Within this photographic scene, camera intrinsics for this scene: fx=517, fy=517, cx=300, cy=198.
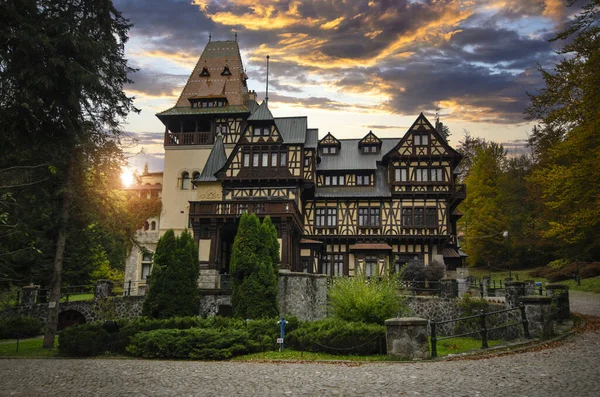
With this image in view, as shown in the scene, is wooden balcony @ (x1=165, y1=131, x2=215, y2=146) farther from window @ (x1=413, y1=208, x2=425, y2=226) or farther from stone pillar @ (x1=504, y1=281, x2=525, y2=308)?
stone pillar @ (x1=504, y1=281, x2=525, y2=308)

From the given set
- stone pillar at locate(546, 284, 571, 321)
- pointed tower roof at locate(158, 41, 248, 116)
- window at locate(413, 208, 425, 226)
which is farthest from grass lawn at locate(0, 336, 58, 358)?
window at locate(413, 208, 425, 226)

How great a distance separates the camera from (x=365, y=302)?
19891 mm

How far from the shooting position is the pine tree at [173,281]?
23.5m

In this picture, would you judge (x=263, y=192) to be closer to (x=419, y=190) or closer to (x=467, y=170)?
(x=419, y=190)

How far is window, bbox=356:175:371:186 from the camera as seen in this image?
1606 inches

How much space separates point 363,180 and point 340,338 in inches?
1010

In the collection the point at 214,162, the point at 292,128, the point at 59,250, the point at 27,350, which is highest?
the point at 292,128

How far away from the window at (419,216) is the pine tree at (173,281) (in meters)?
19.5

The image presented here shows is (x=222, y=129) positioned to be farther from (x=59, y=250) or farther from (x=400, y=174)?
(x=59, y=250)

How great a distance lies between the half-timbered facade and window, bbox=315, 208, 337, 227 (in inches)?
3.0

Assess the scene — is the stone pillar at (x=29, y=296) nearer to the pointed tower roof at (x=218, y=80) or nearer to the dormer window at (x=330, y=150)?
the pointed tower roof at (x=218, y=80)

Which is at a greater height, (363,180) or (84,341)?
(363,180)

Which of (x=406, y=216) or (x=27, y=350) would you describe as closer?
(x=27, y=350)

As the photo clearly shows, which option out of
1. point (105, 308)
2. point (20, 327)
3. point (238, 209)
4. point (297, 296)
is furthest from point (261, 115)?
point (20, 327)
